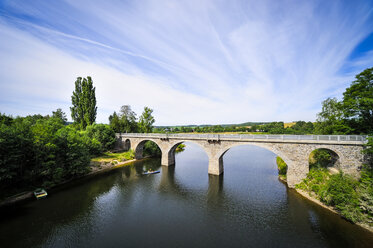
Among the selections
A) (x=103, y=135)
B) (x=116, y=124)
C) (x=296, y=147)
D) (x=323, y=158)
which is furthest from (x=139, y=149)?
(x=323, y=158)

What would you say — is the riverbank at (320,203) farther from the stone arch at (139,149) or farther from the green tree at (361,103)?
the stone arch at (139,149)

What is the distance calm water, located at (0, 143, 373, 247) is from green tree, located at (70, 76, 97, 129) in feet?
94.7

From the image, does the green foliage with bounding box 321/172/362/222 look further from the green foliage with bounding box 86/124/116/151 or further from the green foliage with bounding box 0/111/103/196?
the green foliage with bounding box 86/124/116/151

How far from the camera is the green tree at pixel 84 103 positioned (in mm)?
49469

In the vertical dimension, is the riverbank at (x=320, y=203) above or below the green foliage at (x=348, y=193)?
below

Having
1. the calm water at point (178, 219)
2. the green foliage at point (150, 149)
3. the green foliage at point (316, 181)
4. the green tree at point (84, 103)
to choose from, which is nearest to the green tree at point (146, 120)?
the green foliage at point (150, 149)

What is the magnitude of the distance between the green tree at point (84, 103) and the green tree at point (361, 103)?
60.2 m

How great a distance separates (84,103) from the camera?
162ft

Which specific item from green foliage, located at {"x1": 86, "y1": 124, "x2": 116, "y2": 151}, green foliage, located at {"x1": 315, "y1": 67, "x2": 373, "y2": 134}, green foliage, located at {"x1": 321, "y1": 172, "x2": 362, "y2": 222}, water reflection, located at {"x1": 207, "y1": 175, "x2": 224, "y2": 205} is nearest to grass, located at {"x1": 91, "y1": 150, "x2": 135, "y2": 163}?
green foliage, located at {"x1": 86, "y1": 124, "x2": 116, "y2": 151}

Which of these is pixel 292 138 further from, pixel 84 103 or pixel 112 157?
pixel 84 103

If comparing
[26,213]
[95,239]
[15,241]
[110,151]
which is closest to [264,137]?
[95,239]

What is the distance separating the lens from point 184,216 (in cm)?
1814

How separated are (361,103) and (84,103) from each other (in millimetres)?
62717

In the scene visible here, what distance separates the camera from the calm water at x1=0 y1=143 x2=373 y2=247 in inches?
556
